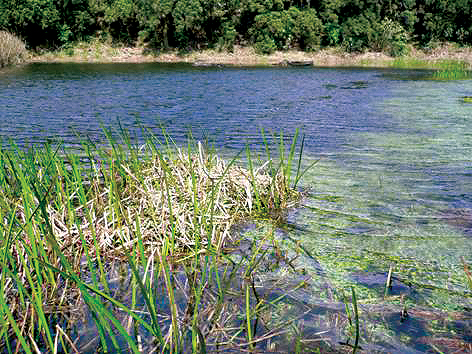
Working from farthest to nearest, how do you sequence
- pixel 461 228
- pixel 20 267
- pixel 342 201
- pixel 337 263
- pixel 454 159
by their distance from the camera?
pixel 454 159, pixel 342 201, pixel 461 228, pixel 337 263, pixel 20 267

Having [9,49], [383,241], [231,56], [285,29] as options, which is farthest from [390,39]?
[383,241]

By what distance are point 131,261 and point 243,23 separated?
187 feet

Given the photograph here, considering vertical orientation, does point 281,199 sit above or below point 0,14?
below

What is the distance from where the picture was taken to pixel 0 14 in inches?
1812

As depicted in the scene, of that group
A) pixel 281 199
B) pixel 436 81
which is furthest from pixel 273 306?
pixel 436 81

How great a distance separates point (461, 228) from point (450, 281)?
129 centimetres

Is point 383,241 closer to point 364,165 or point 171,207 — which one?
point 171,207

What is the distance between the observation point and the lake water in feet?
10.3

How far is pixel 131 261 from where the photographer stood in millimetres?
1948

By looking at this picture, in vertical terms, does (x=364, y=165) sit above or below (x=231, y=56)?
→ below

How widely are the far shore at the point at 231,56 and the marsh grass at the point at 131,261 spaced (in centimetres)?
4185

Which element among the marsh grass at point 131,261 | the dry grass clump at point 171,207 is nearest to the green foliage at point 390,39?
the dry grass clump at point 171,207

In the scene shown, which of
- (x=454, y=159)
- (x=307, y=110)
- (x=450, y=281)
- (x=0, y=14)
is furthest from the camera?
(x=0, y=14)

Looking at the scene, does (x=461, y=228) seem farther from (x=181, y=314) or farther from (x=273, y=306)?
(x=181, y=314)
